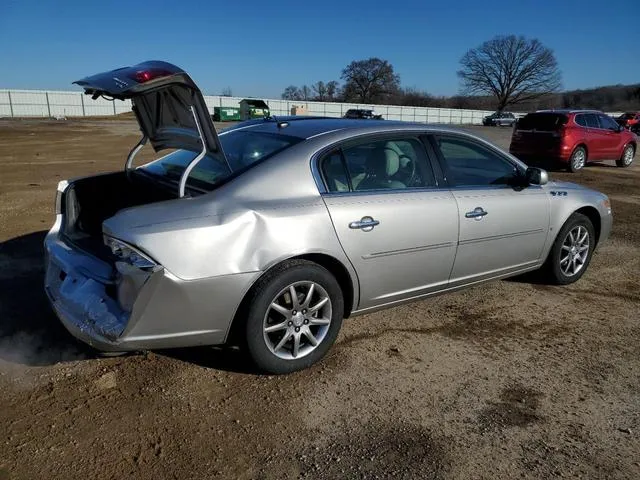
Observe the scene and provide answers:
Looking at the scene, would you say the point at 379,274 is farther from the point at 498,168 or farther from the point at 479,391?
the point at 498,168

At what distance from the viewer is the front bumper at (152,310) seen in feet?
8.87


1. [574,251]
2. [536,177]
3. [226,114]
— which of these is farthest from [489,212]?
[226,114]

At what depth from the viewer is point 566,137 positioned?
528 inches

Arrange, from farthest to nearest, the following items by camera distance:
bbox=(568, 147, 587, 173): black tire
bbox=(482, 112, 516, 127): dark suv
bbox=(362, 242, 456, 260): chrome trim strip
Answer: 1. bbox=(482, 112, 516, 127): dark suv
2. bbox=(568, 147, 587, 173): black tire
3. bbox=(362, 242, 456, 260): chrome trim strip

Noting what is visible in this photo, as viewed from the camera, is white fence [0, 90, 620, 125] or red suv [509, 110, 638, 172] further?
white fence [0, 90, 620, 125]

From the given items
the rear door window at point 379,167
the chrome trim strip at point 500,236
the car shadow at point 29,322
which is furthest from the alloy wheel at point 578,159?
the car shadow at point 29,322

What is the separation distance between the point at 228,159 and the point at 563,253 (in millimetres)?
3215

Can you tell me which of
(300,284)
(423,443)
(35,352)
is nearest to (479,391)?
(423,443)

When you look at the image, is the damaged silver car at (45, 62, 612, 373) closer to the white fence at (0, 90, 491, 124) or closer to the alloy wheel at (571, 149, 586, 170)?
the alloy wheel at (571, 149, 586, 170)

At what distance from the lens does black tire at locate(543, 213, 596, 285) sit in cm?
468

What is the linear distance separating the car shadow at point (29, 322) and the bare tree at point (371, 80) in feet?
314

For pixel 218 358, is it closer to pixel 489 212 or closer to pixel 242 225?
pixel 242 225

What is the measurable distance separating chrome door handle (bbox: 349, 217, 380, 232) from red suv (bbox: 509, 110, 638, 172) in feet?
38.7

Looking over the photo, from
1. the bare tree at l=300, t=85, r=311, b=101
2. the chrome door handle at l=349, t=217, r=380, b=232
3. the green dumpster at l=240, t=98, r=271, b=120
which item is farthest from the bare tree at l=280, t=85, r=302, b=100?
the chrome door handle at l=349, t=217, r=380, b=232
